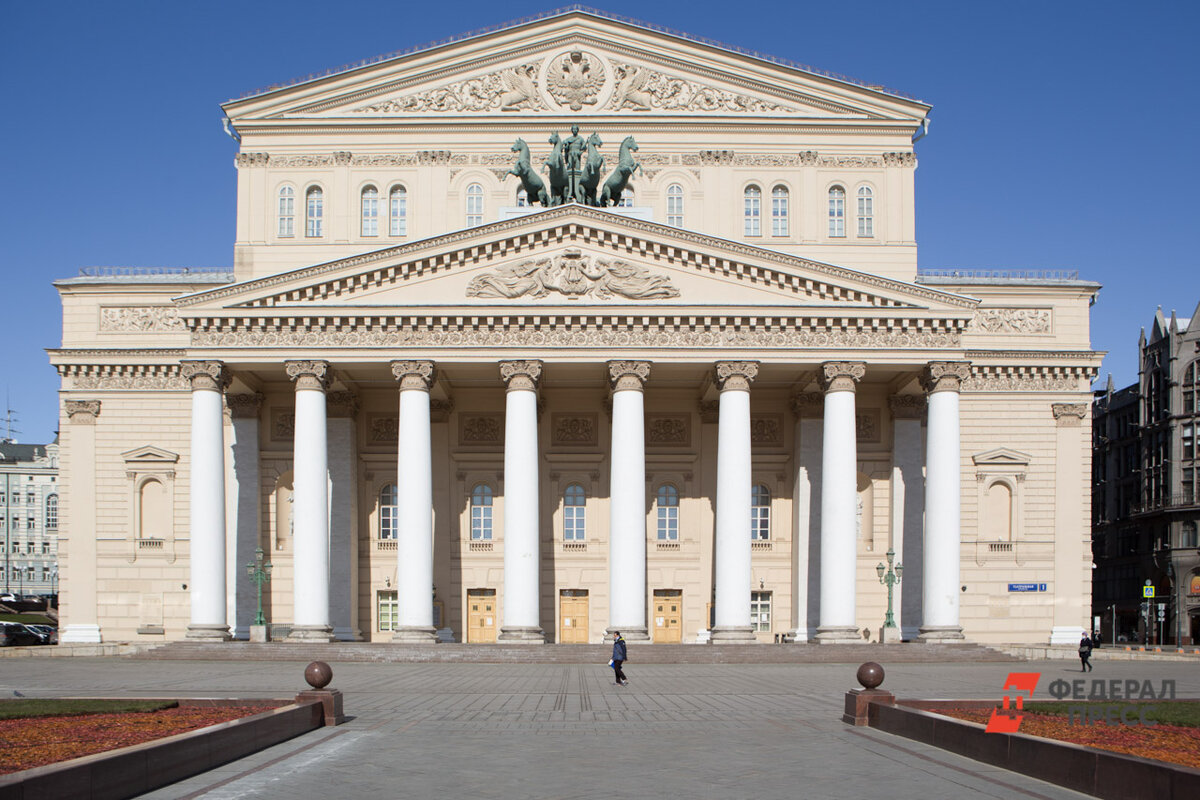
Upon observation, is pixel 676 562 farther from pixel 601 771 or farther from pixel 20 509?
pixel 20 509

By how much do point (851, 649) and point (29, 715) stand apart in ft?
98.3

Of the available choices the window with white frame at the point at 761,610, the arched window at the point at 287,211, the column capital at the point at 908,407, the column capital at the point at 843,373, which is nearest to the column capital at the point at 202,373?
the arched window at the point at 287,211

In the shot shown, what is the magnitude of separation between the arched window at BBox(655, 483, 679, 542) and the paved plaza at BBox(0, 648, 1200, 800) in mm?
17237

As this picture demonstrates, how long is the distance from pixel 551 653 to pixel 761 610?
42.7ft

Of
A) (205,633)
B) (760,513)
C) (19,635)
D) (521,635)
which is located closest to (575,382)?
(760,513)

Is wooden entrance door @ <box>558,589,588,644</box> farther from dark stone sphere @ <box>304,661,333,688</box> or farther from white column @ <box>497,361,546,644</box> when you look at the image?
dark stone sphere @ <box>304,661,333,688</box>

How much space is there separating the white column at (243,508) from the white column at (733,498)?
18.5 metres

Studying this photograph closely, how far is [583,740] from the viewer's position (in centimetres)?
2000

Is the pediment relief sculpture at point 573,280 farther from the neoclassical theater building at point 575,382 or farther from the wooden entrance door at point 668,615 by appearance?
the wooden entrance door at point 668,615

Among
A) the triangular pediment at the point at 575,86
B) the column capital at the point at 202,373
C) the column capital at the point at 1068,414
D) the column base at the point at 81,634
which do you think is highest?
the triangular pediment at the point at 575,86

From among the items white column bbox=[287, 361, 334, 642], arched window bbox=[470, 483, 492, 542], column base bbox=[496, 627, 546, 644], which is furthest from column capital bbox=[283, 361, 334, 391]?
column base bbox=[496, 627, 546, 644]

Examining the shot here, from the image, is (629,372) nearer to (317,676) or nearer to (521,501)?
(521,501)

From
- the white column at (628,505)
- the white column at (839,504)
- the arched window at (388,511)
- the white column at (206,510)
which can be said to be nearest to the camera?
the white column at (628,505)

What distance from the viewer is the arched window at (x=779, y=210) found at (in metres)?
58.7
